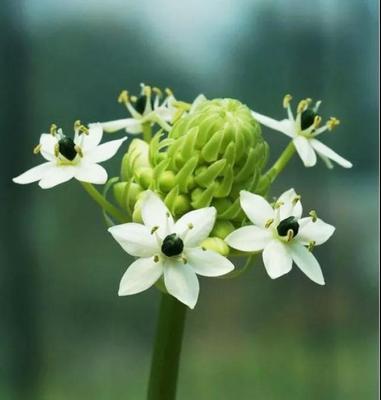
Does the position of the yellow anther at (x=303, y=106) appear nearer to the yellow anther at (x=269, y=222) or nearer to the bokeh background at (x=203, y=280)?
the yellow anther at (x=269, y=222)

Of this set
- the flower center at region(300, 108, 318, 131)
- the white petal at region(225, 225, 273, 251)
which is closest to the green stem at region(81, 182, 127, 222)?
the white petal at region(225, 225, 273, 251)

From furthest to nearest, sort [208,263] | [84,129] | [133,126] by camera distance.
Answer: [133,126]
[84,129]
[208,263]

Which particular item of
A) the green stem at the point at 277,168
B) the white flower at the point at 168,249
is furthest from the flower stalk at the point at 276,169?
the white flower at the point at 168,249

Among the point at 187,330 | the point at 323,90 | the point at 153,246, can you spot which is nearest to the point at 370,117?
the point at 323,90

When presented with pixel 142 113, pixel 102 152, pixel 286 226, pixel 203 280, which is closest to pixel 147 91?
pixel 142 113

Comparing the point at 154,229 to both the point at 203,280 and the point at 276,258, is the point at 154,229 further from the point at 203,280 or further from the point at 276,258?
the point at 203,280

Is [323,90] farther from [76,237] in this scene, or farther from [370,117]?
[76,237]
